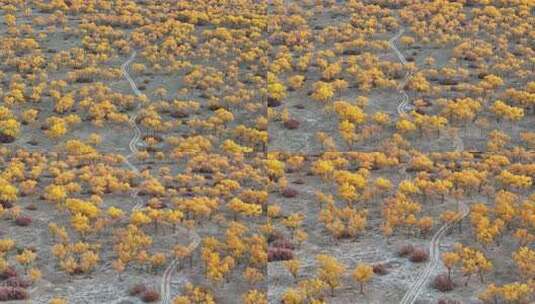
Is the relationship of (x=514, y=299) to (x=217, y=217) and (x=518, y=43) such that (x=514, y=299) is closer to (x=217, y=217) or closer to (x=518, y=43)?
(x=217, y=217)

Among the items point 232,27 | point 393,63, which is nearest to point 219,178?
point 393,63

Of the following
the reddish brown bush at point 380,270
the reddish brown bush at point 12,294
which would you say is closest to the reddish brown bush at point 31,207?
the reddish brown bush at point 12,294

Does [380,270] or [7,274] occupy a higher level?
Result: [380,270]

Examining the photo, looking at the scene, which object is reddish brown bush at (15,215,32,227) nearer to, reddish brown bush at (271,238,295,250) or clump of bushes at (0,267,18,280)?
clump of bushes at (0,267,18,280)

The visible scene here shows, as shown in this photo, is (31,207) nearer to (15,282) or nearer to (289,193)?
(15,282)

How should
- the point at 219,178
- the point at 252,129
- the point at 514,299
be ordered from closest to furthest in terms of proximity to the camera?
the point at 514,299 → the point at 219,178 → the point at 252,129

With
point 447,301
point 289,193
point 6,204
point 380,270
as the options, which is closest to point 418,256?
point 380,270
